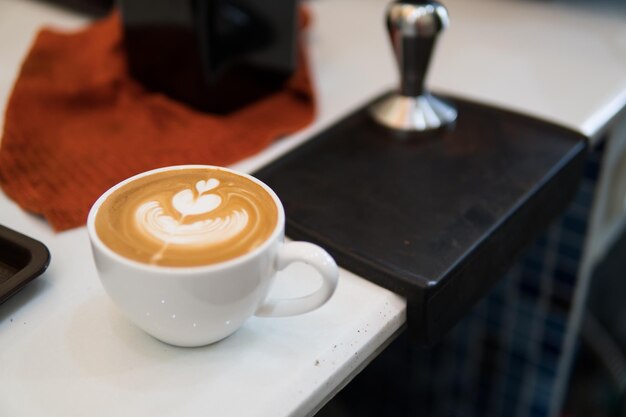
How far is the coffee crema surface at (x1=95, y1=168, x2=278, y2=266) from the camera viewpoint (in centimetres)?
39

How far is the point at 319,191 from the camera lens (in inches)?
22.2

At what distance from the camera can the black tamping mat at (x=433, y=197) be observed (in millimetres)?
484

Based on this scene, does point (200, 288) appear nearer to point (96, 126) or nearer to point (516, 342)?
point (96, 126)

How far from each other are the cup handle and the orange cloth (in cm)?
Answer: 22

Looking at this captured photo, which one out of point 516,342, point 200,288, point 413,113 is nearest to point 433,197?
point 413,113

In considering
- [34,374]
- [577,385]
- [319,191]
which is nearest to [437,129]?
[319,191]

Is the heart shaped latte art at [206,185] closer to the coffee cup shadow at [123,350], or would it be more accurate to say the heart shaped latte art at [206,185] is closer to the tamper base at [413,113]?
the coffee cup shadow at [123,350]

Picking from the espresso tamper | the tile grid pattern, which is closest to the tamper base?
the espresso tamper

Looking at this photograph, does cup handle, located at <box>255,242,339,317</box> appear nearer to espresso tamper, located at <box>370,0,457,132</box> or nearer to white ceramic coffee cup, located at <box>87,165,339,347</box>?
white ceramic coffee cup, located at <box>87,165,339,347</box>

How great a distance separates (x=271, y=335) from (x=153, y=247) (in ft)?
0.34

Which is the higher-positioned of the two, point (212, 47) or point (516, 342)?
point (212, 47)

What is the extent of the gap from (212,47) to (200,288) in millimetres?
368

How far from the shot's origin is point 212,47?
68cm

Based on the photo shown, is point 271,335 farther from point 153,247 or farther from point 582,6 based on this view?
point 582,6
